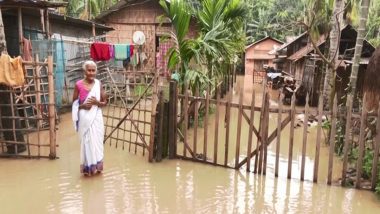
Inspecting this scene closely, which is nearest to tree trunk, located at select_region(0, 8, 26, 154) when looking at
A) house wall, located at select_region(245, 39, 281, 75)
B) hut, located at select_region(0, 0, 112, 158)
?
hut, located at select_region(0, 0, 112, 158)

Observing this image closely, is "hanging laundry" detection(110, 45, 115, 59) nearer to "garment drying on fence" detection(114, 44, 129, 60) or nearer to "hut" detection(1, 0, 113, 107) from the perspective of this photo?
"garment drying on fence" detection(114, 44, 129, 60)

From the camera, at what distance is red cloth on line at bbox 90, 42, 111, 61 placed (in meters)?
11.4

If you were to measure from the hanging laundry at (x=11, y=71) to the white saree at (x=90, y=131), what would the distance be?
1.41 m

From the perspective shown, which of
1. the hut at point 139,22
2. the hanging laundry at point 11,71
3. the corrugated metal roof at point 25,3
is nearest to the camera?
the hanging laundry at point 11,71

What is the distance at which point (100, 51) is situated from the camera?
37.7 feet

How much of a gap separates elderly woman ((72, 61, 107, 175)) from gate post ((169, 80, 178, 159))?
1250 mm

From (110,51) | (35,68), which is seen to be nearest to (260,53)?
(110,51)

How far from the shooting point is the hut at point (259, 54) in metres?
31.5

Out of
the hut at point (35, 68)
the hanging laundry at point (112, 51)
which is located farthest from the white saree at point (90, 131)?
the hanging laundry at point (112, 51)

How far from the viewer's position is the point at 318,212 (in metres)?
4.80

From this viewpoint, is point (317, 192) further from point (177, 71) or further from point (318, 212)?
point (177, 71)

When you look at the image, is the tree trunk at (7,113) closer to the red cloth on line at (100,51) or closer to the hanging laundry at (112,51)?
the red cloth on line at (100,51)

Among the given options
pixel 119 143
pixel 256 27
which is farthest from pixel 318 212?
pixel 256 27

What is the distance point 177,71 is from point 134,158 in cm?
252
